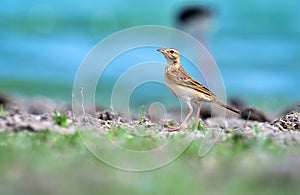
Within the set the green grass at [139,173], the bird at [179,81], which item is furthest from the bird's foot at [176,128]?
the green grass at [139,173]

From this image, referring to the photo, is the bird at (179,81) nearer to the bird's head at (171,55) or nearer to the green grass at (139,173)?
the bird's head at (171,55)

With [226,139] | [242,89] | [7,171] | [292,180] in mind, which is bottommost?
[7,171]

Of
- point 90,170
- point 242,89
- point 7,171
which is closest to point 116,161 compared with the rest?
point 90,170

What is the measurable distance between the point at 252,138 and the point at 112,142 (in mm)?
1470

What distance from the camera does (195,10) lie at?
75.2ft

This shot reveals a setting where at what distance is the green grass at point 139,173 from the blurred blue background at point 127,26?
1712 centimetres

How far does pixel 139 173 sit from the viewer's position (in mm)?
7574

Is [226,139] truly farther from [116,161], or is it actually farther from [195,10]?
[195,10]

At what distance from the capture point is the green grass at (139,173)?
7.07 m

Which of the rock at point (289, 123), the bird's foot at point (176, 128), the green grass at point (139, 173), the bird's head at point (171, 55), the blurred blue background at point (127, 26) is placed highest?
the blurred blue background at point (127, 26)

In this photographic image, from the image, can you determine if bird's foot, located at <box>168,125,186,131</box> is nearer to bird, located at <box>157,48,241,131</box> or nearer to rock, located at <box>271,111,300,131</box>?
bird, located at <box>157,48,241,131</box>

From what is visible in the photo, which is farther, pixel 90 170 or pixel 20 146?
pixel 20 146

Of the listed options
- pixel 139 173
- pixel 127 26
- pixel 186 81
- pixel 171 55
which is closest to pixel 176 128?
pixel 186 81

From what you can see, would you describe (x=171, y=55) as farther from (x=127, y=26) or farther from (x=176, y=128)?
(x=127, y=26)
